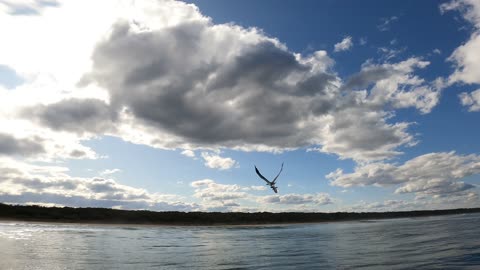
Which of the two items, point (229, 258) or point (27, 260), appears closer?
point (27, 260)

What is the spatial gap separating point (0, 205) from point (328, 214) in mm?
130315

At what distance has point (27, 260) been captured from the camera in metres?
14.7

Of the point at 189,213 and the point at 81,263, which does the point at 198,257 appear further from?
the point at 189,213

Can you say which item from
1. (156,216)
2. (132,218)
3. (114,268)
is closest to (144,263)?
(114,268)

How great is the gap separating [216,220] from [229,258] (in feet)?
261

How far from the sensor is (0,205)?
216ft

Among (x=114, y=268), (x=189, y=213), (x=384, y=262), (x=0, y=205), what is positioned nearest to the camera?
(x=114, y=268)

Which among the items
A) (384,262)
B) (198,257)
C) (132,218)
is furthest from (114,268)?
(132,218)

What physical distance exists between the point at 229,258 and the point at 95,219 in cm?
6196

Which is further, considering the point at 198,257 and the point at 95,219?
the point at 95,219

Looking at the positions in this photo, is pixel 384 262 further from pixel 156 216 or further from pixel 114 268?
pixel 156 216

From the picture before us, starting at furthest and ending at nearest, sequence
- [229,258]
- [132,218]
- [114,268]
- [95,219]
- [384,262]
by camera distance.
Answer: [132,218]
[95,219]
[229,258]
[384,262]
[114,268]

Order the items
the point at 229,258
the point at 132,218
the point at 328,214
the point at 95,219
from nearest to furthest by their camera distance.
Answer: the point at 229,258, the point at 95,219, the point at 132,218, the point at 328,214

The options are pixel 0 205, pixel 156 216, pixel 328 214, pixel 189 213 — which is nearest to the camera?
pixel 0 205
